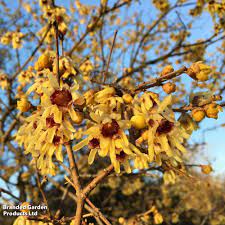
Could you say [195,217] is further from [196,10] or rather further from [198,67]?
[198,67]

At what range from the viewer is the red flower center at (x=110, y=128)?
1337mm

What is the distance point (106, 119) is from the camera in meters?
1.30

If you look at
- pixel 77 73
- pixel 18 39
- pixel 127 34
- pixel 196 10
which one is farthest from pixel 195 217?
pixel 77 73

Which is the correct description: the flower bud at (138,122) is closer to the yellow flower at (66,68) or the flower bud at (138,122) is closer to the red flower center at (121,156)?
the red flower center at (121,156)

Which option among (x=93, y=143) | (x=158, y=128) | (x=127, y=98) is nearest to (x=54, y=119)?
(x=93, y=143)

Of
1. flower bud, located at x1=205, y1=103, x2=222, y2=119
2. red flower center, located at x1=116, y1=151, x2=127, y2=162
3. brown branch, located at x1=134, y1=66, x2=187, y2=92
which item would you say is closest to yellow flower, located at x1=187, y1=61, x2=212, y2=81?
brown branch, located at x1=134, y1=66, x2=187, y2=92

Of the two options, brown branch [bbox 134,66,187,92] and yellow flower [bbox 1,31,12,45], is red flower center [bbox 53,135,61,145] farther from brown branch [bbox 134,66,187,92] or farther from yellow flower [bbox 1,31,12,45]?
yellow flower [bbox 1,31,12,45]

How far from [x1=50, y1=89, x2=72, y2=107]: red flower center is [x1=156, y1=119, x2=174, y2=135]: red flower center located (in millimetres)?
499

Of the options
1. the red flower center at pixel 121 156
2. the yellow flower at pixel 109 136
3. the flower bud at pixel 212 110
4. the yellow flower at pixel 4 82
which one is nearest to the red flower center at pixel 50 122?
the yellow flower at pixel 109 136

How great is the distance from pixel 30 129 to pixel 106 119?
49cm

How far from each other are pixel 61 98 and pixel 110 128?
0.31 m

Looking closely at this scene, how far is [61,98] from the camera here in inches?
55.2

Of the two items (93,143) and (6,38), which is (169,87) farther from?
(6,38)

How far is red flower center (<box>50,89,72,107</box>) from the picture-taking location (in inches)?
54.4
